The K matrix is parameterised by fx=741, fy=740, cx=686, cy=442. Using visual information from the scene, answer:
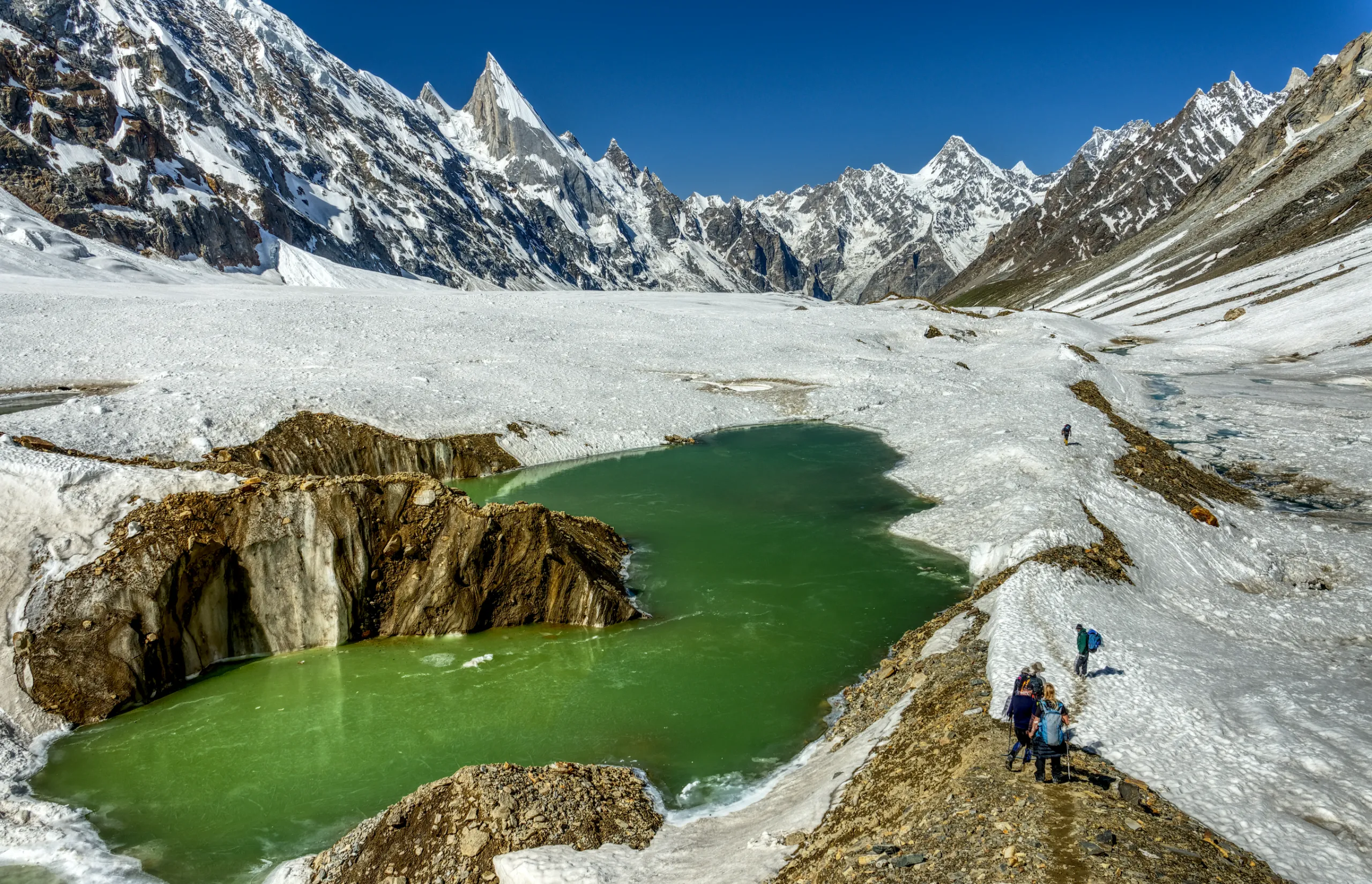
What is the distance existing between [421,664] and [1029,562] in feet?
55.7

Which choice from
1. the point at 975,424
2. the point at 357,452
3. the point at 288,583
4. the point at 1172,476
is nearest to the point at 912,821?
the point at 288,583

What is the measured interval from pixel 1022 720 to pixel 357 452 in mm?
33117

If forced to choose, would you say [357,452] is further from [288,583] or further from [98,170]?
[98,170]

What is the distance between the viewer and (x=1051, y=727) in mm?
10312

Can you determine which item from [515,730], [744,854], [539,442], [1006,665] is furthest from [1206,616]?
[539,442]

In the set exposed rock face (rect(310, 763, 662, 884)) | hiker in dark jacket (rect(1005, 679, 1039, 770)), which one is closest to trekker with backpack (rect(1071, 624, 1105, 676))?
hiker in dark jacket (rect(1005, 679, 1039, 770))

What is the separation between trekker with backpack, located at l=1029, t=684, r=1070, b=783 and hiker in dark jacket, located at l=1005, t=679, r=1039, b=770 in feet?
0.28

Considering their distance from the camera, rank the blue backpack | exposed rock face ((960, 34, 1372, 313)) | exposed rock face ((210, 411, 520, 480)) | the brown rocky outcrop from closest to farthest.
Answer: the blue backpack < the brown rocky outcrop < exposed rock face ((210, 411, 520, 480)) < exposed rock face ((960, 34, 1372, 313))

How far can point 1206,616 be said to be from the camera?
67.4 feet

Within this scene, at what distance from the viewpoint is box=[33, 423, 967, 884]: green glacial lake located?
13703 mm

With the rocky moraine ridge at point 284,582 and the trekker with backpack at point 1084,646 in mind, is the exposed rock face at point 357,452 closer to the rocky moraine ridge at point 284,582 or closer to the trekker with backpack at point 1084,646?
the rocky moraine ridge at point 284,582

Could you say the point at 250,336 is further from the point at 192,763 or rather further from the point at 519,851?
the point at 519,851

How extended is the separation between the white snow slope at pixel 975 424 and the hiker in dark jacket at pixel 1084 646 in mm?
336

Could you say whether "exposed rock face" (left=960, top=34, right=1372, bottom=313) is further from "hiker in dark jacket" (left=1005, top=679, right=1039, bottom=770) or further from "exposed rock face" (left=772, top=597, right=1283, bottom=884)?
"hiker in dark jacket" (left=1005, top=679, right=1039, bottom=770)
